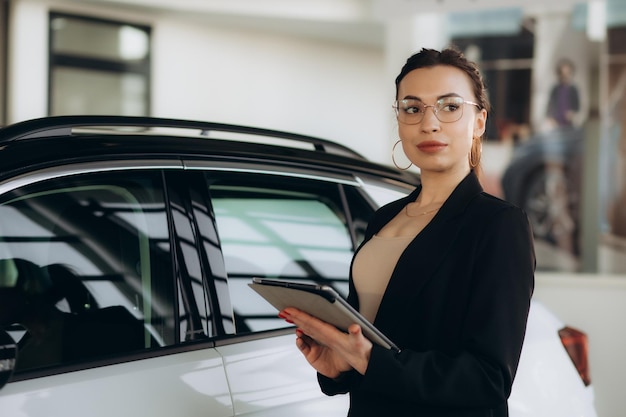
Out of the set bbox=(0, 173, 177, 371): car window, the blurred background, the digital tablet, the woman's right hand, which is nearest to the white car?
bbox=(0, 173, 177, 371): car window

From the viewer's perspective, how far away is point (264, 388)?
1971 mm

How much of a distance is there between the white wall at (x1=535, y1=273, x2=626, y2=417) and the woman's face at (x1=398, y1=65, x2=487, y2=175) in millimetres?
4681

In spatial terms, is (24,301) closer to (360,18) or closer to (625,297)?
(625,297)

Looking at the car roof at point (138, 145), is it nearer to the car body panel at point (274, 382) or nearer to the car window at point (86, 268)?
the car window at point (86, 268)

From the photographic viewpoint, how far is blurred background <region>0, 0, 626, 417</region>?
7504 millimetres

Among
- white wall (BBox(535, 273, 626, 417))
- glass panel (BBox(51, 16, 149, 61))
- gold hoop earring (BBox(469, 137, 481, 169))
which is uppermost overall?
glass panel (BBox(51, 16, 149, 61))

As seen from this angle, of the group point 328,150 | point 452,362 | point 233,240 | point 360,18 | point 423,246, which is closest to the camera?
point 452,362

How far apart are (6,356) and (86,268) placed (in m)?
0.32

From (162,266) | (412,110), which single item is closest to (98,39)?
(162,266)

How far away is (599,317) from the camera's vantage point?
6.63 metres

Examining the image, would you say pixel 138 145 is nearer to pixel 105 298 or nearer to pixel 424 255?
pixel 105 298

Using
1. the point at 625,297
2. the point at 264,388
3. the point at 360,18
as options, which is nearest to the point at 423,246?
the point at 264,388

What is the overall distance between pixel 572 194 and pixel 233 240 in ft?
20.4

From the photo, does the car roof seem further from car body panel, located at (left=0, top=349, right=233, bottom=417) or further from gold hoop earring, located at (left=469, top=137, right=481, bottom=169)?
gold hoop earring, located at (left=469, top=137, right=481, bottom=169)
